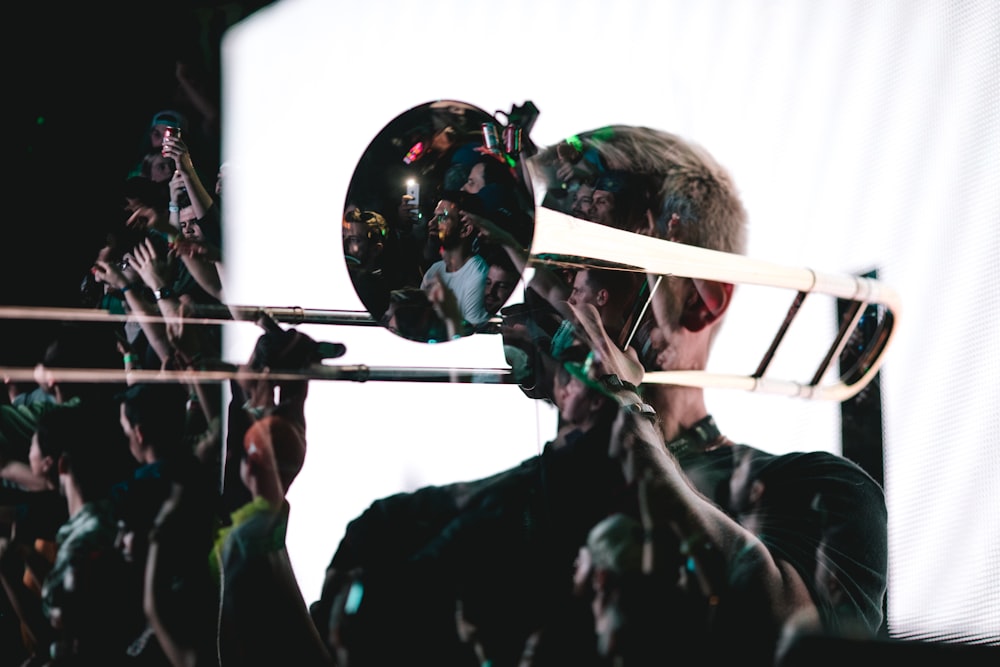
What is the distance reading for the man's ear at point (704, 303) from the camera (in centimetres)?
140

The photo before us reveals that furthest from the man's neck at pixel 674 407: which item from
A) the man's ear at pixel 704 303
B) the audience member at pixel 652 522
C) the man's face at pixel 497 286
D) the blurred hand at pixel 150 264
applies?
the blurred hand at pixel 150 264

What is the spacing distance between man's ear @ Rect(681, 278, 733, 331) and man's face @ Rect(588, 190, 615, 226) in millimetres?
194

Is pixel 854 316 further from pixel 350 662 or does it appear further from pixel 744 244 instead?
pixel 350 662

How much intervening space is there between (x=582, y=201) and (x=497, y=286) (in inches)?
12.6

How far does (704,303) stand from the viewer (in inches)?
56.3

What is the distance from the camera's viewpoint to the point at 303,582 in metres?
1.53

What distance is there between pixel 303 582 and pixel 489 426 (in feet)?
1.53

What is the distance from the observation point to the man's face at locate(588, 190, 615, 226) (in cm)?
131

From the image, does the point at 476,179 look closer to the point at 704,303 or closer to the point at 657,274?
the point at 657,274

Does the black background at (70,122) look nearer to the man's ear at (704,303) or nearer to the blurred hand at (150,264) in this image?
the blurred hand at (150,264)

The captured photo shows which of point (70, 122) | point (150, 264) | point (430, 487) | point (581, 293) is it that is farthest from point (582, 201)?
point (70, 122)

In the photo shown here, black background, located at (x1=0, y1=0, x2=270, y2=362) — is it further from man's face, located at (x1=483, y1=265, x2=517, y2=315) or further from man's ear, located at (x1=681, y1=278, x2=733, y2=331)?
man's ear, located at (x1=681, y1=278, x2=733, y2=331)

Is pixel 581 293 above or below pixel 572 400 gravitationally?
above

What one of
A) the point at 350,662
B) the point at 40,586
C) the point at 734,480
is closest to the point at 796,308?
the point at 734,480
